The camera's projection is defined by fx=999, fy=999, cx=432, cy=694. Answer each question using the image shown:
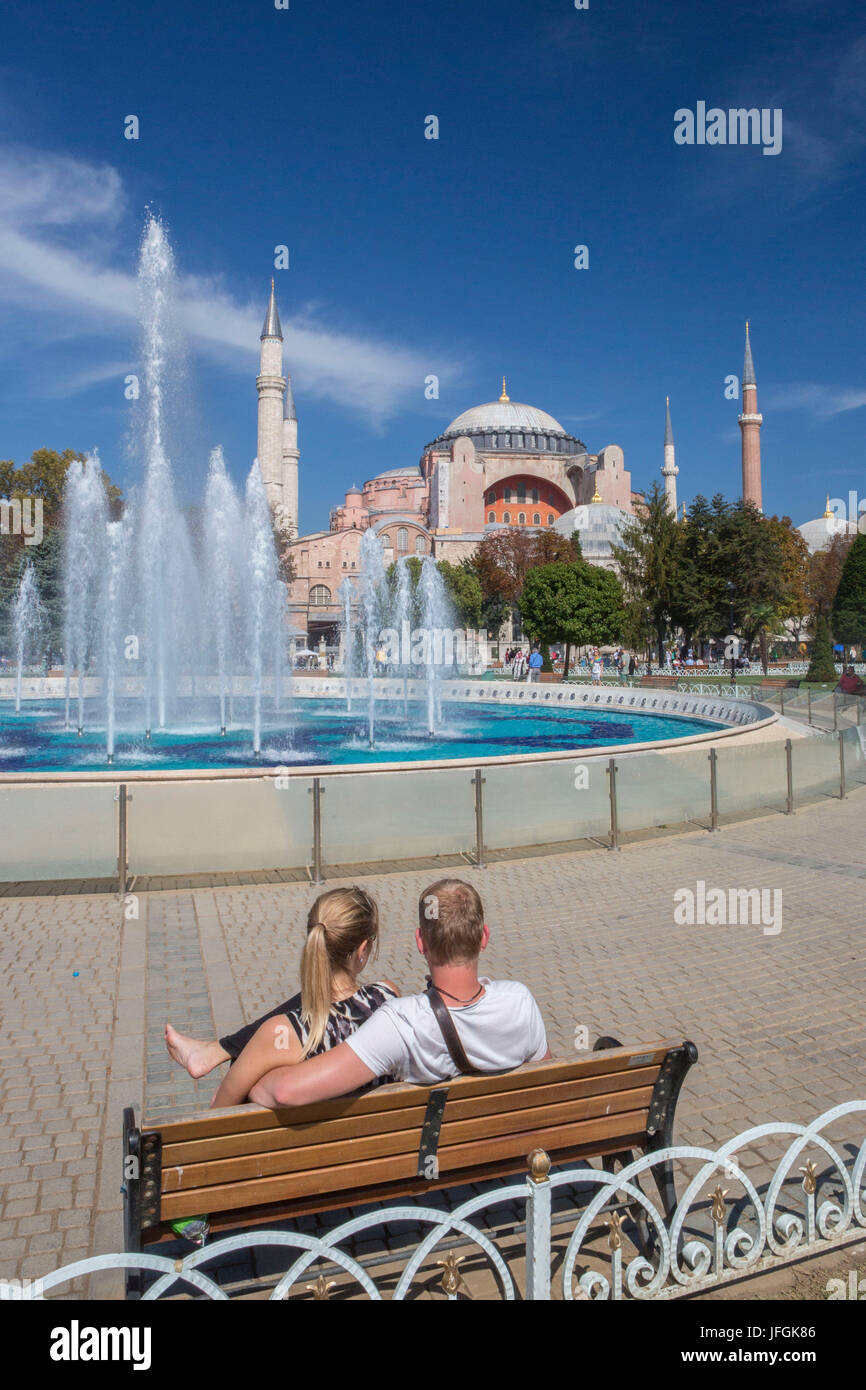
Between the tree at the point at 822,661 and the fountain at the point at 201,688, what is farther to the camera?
the tree at the point at 822,661

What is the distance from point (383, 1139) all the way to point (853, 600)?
2123 inches

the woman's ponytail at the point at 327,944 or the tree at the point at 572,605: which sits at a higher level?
the tree at the point at 572,605

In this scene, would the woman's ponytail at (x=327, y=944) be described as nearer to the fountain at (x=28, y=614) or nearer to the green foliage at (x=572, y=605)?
the green foliage at (x=572, y=605)

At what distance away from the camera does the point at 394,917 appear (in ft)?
23.4

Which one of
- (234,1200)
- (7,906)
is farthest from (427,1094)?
(7,906)

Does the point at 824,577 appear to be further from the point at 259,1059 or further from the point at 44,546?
the point at 259,1059

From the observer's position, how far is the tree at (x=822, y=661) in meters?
37.3

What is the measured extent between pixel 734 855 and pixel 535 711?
20377 mm

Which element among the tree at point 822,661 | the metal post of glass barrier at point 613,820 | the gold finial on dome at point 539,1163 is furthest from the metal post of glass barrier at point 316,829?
the tree at point 822,661

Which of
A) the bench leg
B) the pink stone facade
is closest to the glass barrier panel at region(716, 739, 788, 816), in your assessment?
the bench leg

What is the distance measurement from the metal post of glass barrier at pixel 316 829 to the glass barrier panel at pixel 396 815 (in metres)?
0.05

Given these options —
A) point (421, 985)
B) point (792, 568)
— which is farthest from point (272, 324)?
point (421, 985)

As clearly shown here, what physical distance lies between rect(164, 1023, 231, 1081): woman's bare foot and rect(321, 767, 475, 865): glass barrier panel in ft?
16.5
